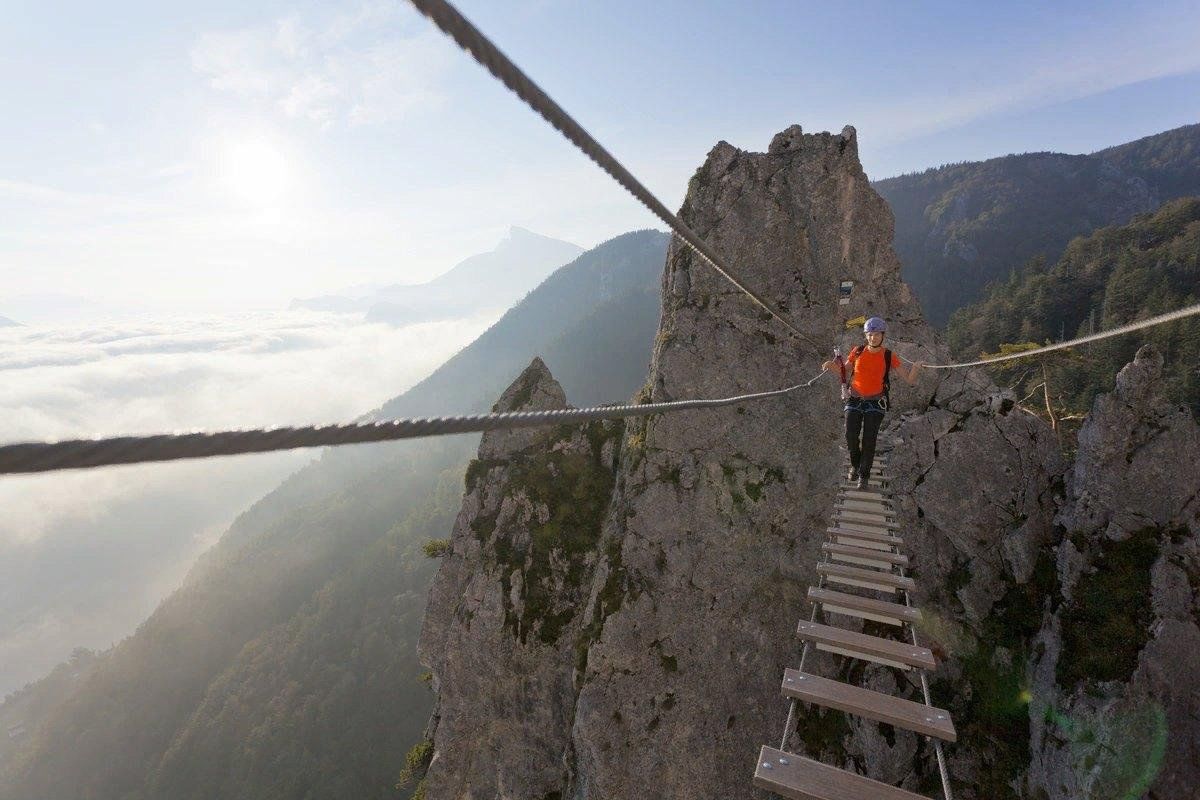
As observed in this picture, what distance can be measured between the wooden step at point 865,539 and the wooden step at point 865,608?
6.49 ft

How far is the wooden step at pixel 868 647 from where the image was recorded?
7.28 m

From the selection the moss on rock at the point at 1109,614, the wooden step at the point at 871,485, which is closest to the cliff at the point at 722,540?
the moss on rock at the point at 1109,614

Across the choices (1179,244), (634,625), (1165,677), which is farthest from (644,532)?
(1179,244)

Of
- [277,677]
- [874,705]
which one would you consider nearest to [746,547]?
[874,705]

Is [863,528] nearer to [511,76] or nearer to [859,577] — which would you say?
[859,577]

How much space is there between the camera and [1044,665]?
1396 cm

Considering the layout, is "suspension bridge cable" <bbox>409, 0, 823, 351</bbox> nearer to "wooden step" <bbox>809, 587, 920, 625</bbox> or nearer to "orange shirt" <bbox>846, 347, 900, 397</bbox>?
"wooden step" <bbox>809, 587, 920, 625</bbox>

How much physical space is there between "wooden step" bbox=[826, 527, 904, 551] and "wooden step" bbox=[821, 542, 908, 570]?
157 millimetres

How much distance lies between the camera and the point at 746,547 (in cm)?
1939

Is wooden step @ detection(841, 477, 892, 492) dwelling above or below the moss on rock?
above

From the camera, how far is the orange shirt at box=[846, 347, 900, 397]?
11156 millimetres

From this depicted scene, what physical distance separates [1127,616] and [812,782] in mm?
13716

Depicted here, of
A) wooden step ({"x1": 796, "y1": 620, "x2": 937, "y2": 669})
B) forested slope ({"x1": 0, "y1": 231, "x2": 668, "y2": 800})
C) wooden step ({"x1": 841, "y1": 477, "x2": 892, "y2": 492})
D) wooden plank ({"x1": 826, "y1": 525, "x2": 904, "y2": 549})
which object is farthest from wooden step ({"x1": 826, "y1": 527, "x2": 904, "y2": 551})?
forested slope ({"x1": 0, "y1": 231, "x2": 668, "y2": 800})

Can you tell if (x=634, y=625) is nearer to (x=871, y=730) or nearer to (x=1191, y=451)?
(x=871, y=730)
